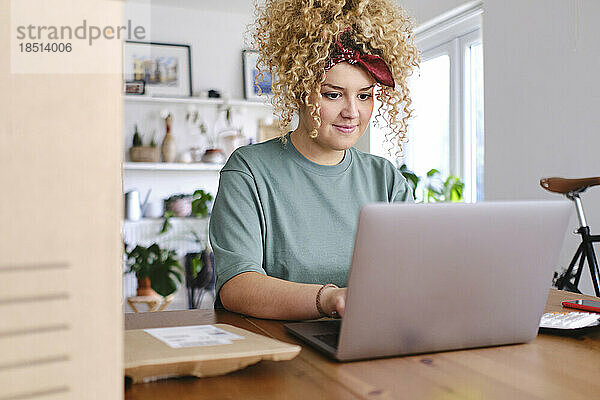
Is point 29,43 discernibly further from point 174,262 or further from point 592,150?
point 174,262

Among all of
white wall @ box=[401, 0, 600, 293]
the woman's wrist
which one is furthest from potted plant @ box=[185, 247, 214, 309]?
the woman's wrist

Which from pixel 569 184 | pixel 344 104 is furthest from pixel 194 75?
pixel 344 104

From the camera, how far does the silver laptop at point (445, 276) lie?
27.0 inches

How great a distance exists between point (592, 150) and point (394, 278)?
2273mm

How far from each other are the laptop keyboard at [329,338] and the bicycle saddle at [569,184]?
1.73 meters

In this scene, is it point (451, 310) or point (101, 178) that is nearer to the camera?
point (101, 178)

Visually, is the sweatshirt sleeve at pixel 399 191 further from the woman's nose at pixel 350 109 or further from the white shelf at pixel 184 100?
the white shelf at pixel 184 100

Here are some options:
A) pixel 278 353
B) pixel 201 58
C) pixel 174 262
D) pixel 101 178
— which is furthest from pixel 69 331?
pixel 201 58

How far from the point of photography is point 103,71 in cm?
38

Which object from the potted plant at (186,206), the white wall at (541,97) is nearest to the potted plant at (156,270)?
the potted plant at (186,206)

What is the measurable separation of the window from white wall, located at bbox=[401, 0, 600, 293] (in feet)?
0.93

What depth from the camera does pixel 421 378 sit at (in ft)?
2.22

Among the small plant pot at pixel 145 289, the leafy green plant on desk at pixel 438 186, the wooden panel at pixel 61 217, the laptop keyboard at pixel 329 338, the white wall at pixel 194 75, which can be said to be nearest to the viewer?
the wooden panel at pixel 61 217

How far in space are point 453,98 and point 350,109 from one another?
262 centimetres
